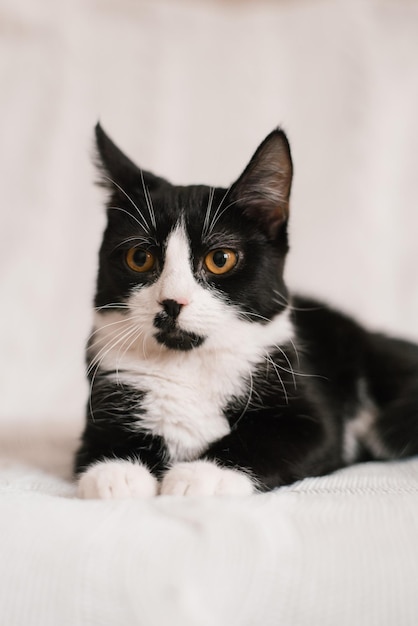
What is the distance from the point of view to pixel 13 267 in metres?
2.32

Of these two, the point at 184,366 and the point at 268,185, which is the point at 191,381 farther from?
the point at 268,185

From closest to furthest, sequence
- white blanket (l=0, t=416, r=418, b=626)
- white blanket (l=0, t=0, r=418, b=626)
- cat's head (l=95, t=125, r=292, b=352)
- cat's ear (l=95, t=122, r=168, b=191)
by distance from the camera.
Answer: white blanket (l=0, t=416, r=418, b=626)
cat's head (l=95, t=125, r=292, b=352)
cat's ear (l=95, t=122, r=168, b=191)
white blanket (l=0, t=0, r=418, b=626)

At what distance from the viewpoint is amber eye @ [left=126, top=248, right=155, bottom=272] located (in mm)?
1319

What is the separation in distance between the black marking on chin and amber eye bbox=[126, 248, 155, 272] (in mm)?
127

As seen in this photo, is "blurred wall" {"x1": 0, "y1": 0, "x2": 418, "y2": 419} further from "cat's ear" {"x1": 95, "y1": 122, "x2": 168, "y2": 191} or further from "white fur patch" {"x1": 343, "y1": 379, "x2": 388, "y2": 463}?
"cat's ear" {"x1": 95, "y1": 122, "x2": 168, "y2": 191}

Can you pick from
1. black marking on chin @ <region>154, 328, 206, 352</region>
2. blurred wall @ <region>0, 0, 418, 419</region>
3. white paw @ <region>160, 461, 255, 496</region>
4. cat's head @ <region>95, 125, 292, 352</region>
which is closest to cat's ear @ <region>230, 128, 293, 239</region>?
cat's head @ <region>95, 125, 292, 352</region>

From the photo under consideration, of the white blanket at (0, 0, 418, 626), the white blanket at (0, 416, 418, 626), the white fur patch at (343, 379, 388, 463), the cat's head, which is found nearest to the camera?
the white blanket at (0, 416, 418, 626)

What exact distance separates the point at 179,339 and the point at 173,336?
14 mm

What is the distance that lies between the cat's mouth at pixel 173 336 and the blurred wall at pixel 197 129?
0.97m

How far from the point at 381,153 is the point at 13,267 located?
122cm

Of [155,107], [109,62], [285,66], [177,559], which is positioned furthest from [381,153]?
[177,559]

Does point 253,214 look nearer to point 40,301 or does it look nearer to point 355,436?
point 355,436

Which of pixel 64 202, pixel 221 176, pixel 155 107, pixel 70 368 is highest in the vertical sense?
pixel 155 107

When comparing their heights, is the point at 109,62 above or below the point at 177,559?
above
